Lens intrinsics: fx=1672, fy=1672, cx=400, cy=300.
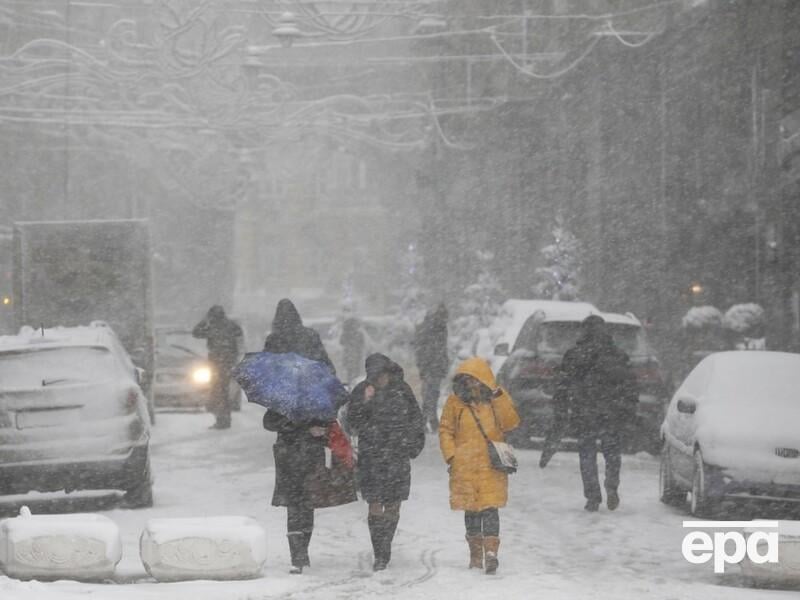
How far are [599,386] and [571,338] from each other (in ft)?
17.9

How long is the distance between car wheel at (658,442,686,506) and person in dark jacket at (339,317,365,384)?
2065 cm

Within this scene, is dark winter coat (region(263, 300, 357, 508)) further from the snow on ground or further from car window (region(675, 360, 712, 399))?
car window (region(675, 360, 712, 399))

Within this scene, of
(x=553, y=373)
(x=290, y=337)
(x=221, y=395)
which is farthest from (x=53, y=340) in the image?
(x=221, y=395)

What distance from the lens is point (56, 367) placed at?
561 inches

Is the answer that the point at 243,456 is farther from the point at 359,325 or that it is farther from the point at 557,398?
the point at 359,325

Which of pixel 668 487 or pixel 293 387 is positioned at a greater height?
pixel 293 387

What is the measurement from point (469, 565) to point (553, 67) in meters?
35.7

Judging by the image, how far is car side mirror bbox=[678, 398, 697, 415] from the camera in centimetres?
1394

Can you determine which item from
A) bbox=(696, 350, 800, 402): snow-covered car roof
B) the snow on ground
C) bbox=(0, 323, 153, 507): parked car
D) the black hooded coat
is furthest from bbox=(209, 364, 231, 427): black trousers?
bbox=(696, 350, 800, 402): snow-covered car roof

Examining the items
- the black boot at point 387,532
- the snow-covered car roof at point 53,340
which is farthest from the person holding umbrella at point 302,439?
the snow-covered car roof at point 53,340

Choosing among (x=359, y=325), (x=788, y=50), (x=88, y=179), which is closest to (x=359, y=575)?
(x=788, y=50)

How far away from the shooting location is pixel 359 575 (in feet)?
34.6

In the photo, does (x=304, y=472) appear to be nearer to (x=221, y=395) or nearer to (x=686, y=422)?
(x=686, y=422)

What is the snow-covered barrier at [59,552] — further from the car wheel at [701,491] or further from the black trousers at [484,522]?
the car wheel at [701,491]
